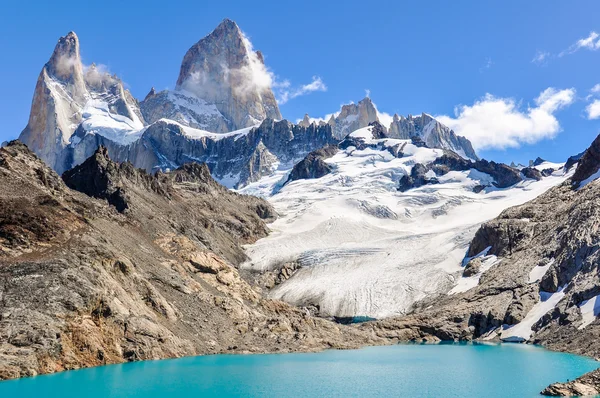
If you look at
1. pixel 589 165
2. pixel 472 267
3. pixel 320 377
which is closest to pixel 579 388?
pixel 320 377

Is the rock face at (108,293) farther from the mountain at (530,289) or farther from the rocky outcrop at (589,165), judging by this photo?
the rocky outcrop at (589,165)

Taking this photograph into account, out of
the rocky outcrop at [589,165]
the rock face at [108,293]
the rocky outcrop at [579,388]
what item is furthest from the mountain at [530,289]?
the rocky outcrop at [579,388]

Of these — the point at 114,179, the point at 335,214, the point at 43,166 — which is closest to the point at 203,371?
the point at 43,166

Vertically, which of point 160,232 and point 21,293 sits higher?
point 160,232

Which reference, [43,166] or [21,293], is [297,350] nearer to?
[21,293]

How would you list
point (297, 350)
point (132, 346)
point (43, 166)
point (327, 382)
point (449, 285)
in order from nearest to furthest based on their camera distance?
point (327, 382)
point (132, 346)
point (297, 350)
point (43, 166)
point (449, 285)

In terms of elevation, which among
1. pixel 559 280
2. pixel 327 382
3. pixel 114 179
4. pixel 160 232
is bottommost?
pixel 327 382

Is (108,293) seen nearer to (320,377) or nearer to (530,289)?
(320,377)
